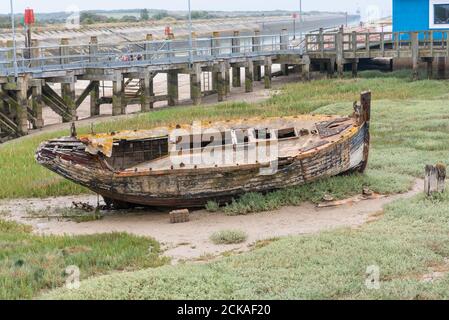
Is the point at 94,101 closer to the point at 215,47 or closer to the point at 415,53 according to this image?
the point at 215,47

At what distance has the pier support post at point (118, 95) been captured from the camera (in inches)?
1375

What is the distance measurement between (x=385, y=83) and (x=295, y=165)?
19.9m

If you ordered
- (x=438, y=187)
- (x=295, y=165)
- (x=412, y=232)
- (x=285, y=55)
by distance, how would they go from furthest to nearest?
(x=285, y=55) → (x=295, y=165) → (x=438, y=187) → (x=412, y=232)

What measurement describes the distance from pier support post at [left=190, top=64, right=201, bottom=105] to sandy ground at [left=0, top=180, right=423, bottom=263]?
60.7 feet

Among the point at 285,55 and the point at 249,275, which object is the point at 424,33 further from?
the point at 249,275

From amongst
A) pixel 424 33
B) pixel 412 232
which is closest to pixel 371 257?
pixel 412 232

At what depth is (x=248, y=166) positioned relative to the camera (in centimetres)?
1867

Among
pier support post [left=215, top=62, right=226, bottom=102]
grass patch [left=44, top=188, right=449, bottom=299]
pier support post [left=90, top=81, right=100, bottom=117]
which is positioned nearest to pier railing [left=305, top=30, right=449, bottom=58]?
pier support post [left=215, top=62, right=226, bottom=102]

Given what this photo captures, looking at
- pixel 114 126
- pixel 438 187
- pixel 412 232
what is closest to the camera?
pixel 412 232

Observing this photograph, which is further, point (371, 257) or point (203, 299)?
point (371, 257)

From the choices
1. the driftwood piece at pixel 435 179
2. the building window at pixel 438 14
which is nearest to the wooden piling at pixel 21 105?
the driftwood piece at pixel 435 179

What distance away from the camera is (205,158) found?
19.7 m

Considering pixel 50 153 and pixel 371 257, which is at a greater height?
pixel 50 153

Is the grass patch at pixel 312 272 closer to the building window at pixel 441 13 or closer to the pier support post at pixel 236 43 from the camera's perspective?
the pier support post at pixel 236 43
